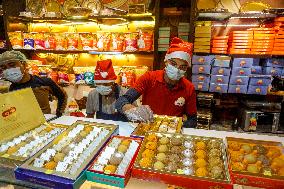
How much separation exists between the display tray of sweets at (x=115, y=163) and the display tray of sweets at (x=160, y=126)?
7.1 inches

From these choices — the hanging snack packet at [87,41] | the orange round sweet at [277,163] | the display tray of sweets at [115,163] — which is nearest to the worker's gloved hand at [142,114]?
the display tray of sweets at [115,163]

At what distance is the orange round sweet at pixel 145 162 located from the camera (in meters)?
1.27

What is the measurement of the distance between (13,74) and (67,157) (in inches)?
75.3

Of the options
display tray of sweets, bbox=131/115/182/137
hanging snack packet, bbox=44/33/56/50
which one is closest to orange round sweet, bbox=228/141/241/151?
display tray of sweets, bbox=131/115/182/137

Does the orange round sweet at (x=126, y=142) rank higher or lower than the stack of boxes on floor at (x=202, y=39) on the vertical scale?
lower

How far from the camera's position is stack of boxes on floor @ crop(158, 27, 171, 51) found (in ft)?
14.1

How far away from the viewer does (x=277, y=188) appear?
121 cm

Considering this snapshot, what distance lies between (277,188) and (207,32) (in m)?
3.37

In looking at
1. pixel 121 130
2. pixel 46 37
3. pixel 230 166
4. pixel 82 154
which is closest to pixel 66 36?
pixel 46 37

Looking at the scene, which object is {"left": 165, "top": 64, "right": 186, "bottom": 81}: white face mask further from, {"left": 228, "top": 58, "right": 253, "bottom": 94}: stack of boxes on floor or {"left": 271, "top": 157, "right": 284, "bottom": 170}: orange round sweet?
{"left": 228, "top": 58, "right": 253, "bottom": 94}: stack of boxes on floor

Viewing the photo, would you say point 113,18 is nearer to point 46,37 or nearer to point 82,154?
point 46,37

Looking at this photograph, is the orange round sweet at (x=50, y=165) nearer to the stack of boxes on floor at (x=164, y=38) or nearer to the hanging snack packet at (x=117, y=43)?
the stack of boxes on floor at (x=164, y=38)

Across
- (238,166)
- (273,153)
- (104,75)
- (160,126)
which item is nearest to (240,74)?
(104,75)

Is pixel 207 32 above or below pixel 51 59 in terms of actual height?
above
